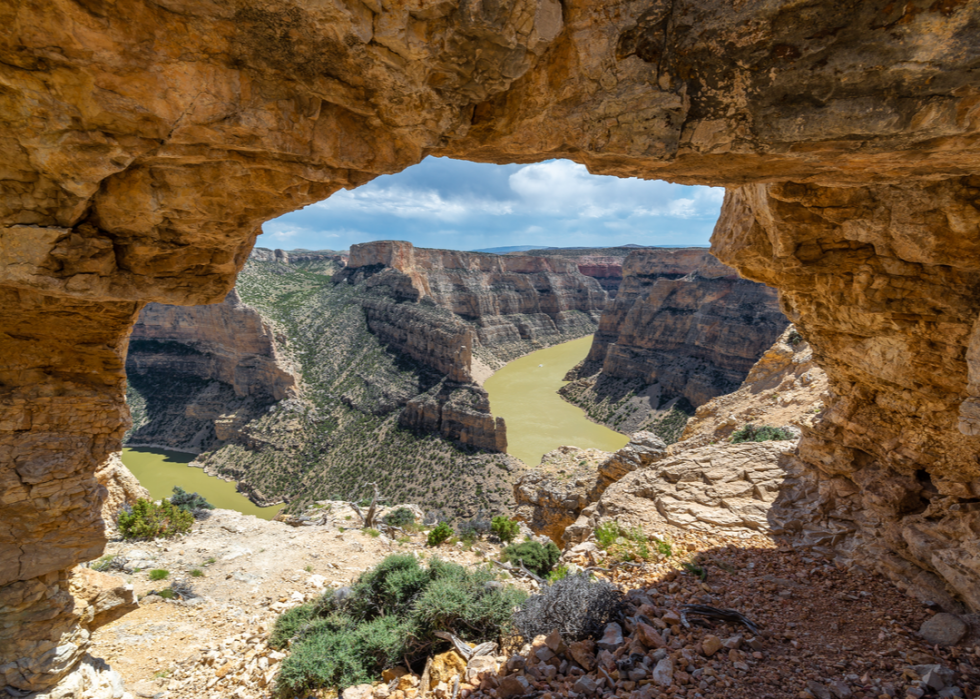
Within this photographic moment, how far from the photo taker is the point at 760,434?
1296 cm

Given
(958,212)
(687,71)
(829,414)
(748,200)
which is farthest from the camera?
(829,414)

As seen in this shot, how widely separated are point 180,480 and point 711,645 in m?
43.6

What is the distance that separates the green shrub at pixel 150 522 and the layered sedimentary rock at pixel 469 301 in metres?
26.9

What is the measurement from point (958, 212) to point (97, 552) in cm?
1258

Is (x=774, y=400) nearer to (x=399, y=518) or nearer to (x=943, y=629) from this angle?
(x=943, y=629)

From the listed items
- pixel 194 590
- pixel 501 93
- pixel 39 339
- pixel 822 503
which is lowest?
pixel 194 590

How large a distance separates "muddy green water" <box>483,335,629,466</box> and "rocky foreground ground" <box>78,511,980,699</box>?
29.3 metres

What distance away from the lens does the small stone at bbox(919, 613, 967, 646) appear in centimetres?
539

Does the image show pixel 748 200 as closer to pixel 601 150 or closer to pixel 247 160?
pixel 601 150

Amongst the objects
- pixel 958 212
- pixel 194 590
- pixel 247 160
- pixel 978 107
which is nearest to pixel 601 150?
pixel 978 107

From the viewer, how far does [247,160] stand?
4098 millimetres

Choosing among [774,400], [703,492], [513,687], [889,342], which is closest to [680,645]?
[513,687]

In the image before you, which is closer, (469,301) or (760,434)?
(760,434)

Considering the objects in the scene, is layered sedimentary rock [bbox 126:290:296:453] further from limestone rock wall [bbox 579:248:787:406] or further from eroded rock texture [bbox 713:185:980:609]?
eroded rock texture [bbox 713:185:980:609]
